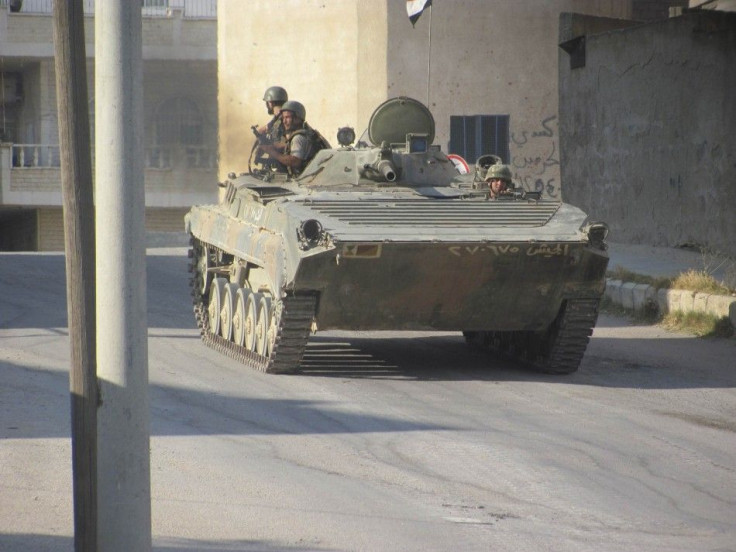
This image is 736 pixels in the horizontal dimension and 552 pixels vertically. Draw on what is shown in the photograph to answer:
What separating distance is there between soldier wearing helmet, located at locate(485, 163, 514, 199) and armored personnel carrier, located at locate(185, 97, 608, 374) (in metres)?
0.09

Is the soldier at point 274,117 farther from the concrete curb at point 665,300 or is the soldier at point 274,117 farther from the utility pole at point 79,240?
the utility pole at point 79,240

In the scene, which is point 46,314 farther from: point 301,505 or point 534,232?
point 301,505

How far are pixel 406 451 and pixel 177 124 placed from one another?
2791 cm

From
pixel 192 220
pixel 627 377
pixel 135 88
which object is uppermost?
pixel 135 88

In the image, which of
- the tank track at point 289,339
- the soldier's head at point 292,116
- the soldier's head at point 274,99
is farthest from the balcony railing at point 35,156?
the tank track at point 289,339

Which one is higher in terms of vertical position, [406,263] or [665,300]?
[406,263]

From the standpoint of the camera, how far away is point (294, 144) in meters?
12.8

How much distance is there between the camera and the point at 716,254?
56.9 feet

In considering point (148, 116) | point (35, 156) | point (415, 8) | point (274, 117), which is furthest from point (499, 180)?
point (148, 116)

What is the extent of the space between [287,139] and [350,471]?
236 inches

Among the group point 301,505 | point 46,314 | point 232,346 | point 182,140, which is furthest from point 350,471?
point 182,140

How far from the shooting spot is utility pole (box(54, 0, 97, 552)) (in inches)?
192

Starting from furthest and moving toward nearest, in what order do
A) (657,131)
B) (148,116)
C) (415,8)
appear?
(148,116) < (415,8) < (657,131)

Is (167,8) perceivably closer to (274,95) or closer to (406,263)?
(274,95)
